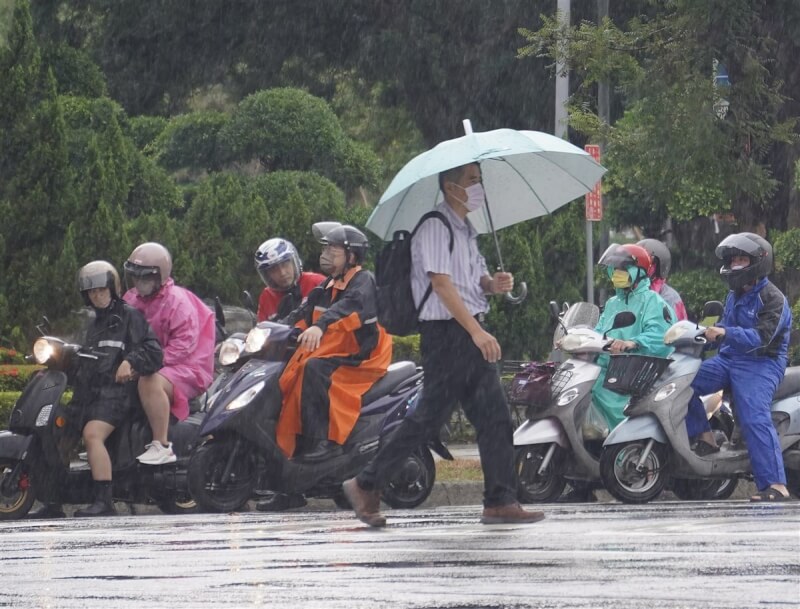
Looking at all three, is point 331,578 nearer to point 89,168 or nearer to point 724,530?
point 724,530

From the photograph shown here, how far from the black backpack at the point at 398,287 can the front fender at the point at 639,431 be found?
2734 mm

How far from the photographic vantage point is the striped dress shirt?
8891 mm

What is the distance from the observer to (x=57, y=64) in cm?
2780

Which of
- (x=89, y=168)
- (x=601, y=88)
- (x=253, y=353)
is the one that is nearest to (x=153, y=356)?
(x=253, y=353)

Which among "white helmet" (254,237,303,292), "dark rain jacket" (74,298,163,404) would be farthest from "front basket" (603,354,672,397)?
"dark rain jacket" (74,298,163,404)

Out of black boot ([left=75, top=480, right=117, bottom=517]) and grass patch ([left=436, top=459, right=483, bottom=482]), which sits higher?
black boot ([left=75, top=480, right=117, bottom=517])

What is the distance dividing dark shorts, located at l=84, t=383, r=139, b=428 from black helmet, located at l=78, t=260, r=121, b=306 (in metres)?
0.56

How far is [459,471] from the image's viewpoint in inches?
552

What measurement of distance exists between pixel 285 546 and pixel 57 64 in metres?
20.1

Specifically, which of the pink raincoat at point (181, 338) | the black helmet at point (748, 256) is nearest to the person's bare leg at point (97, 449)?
the pink raincoat at point (181, 338)

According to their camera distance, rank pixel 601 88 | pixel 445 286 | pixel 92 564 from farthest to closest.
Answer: pixel 601 88
pixel 445 286
pixel 92 564

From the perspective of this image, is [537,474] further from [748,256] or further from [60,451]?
[60,451]

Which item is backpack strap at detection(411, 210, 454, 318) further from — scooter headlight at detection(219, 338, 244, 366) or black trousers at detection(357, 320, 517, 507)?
scooter headlight at detection(219, 338, 244, 366)

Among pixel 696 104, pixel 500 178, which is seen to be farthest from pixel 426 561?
pixel 696 104
